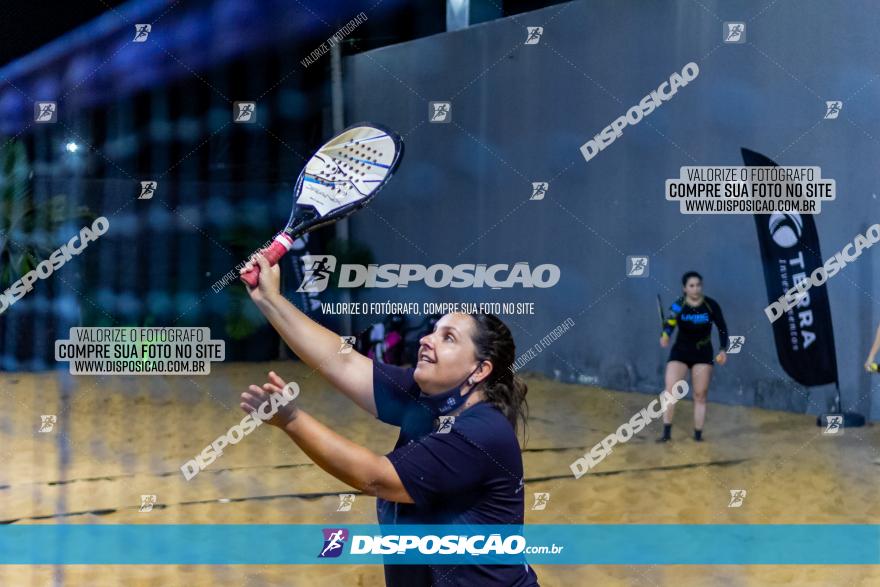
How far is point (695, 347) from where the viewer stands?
5.93 m

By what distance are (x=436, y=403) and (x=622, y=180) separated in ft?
13.7

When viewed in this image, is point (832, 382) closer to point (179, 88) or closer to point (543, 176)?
point (543, 176)

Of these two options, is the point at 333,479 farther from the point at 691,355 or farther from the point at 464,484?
the point at 464,484

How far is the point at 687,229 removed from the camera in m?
6.51

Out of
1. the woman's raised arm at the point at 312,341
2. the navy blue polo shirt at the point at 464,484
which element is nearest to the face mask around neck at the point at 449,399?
the navy blue polo shirt at the point at 464,484

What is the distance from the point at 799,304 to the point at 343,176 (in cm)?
346

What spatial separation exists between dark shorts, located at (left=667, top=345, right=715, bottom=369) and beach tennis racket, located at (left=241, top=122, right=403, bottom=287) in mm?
2869

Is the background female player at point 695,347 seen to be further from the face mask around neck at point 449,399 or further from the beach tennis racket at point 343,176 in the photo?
the face mask around neck at point 449,399

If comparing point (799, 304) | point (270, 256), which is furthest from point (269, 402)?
point (799, 304)

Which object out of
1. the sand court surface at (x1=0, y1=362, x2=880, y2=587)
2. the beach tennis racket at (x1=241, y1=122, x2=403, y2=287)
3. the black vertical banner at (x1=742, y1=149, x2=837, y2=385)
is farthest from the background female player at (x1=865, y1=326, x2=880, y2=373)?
the beach tennis racket at (x1=241, y1=122, x2=403, y2=287)

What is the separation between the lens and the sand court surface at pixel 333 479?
4.13 meters

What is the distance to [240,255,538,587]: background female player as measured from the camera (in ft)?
7.83

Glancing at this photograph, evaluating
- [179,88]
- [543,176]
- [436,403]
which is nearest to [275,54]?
[179,88]

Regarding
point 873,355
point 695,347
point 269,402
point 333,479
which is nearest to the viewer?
point 269,402
